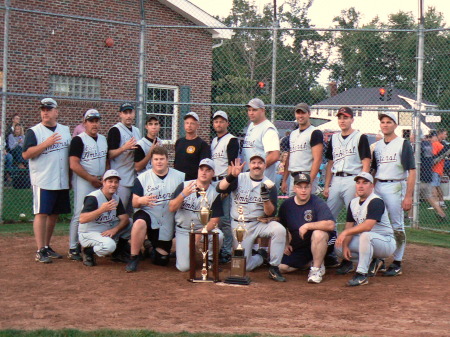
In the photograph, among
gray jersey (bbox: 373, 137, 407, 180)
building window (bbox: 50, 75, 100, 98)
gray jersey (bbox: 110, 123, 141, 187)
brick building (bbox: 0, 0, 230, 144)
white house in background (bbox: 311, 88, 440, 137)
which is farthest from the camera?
building window (bbox: 50, 75, 100, 98)

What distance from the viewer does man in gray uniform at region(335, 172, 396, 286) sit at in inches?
276

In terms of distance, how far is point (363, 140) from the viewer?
7.73m

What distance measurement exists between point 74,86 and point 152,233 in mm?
10047

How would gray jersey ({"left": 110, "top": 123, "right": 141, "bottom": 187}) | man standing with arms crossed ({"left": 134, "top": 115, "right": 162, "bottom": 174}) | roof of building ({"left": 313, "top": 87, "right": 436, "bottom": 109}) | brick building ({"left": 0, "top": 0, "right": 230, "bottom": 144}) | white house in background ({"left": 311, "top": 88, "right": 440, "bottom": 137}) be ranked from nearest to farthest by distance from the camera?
man standing with arms crossed ({"left": 134, "top": 115, "right": 162, "bottom": 174}), gray jersey ({"left": 110, "top": 123, "right": 141, "bottom": 187}), white house in background ({"left": 311, "top": 88, "right": 440, "bottom": 137}), brick building ({"left": 0, "top": 0, "right": 230, "bottom": 144}), roof of building ({"left": 313, "top": 87, "right": 436, "bottom": 109})

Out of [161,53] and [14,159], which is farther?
[161,53]

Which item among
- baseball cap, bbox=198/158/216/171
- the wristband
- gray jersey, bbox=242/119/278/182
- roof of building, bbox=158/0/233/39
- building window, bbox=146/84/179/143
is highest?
roof of building, bbox=158/0/233/39

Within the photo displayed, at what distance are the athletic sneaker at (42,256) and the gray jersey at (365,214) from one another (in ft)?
11.6

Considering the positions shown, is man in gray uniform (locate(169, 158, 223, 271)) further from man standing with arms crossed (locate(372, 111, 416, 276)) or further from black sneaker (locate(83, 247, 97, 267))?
man standing with arms crossed (locate(372, 111, 416, 276))

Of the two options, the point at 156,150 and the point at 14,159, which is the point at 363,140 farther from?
the point at 14,159

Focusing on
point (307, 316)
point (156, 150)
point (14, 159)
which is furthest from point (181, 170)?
point (14, 159)

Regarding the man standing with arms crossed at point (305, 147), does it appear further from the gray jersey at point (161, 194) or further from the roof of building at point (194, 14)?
the roof of building at point (194, 14)

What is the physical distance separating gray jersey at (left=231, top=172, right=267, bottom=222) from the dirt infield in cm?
68

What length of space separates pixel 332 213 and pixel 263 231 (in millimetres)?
1091

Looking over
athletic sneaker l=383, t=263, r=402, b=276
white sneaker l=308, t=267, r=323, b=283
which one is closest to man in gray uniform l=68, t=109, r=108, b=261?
white sneaker l=308, t=267, r=323, b=283
